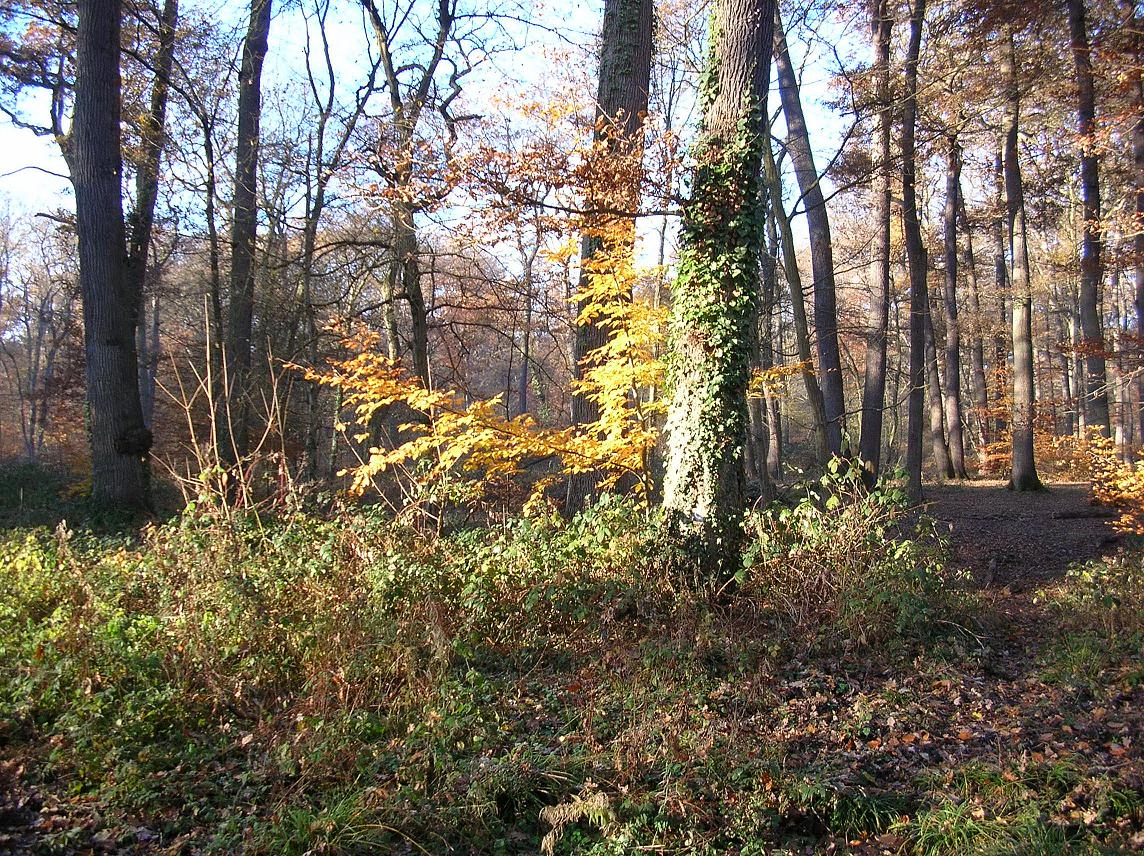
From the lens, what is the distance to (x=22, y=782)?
3891 millimetres

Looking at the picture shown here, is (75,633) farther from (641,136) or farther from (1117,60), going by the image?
(1117,60)

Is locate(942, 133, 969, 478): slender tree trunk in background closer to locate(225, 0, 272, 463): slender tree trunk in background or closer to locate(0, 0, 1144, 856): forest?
→ locate(0, 0, 1144, 856): forest

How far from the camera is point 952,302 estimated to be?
19109 mm

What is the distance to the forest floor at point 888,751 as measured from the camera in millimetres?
3619

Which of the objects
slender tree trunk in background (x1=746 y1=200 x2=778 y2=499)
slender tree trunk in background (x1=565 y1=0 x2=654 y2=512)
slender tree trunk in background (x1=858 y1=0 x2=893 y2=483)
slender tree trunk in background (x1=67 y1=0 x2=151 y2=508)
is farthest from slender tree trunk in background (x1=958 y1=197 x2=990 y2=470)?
slender tree trunk in background (x1=67 y1=0 x2=151 y2=508)

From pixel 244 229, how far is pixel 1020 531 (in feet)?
48.0

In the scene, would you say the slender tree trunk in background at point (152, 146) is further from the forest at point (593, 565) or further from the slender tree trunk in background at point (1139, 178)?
the slender tree trunk in background at point (1139, 178)

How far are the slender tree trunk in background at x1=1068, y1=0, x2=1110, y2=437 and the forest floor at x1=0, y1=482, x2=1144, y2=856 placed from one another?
630 cm

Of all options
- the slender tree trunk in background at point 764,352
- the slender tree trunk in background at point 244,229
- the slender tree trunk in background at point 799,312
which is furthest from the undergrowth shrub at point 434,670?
the slender tree trunk in background at point 244,229

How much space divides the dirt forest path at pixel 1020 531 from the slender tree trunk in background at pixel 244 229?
1130 centimetres

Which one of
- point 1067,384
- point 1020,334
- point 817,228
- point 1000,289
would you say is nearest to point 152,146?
point 817,228

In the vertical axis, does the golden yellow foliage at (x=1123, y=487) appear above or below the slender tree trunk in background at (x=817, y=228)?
below

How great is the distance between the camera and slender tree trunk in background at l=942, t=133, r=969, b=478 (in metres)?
18.1

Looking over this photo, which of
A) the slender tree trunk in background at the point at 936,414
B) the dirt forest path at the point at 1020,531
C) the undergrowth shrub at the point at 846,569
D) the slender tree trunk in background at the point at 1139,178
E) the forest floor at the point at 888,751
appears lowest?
the forest floor at the point at 888,751
